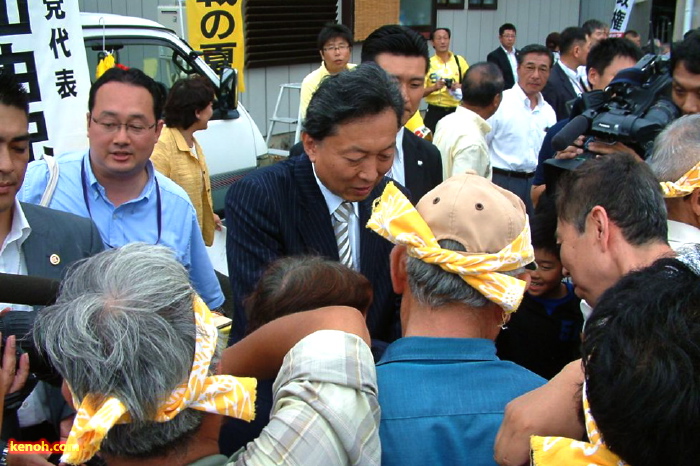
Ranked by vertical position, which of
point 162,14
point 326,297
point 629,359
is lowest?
point 326,297

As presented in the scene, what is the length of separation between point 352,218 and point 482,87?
2.25 meters

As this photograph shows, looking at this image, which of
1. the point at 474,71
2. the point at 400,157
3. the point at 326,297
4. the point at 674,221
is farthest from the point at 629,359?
the point at 474,71

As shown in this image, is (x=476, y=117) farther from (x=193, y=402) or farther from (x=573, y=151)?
(x=193, y=402)

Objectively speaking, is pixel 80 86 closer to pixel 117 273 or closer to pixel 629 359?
pixel 117 273

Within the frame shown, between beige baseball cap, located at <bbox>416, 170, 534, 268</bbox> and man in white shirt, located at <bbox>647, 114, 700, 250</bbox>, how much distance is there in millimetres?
718

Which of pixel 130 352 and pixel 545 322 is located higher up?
pixel 130 352

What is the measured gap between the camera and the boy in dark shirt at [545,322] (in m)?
2.22

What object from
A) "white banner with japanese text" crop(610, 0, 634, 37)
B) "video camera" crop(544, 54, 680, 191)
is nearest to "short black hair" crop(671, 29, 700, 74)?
"video camera" crop(544, 54, 680, 191)

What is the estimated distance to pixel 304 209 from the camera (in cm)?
204

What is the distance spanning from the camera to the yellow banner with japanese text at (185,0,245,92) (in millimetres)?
6109

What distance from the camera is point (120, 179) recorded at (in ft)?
8.23

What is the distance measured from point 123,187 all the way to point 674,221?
6.28 feet

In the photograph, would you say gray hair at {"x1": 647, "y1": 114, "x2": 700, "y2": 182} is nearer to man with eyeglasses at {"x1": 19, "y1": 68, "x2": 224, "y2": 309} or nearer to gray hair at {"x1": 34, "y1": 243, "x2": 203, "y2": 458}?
gray hair at {"x1": 34, "y1": 243, "x2": 203, "y2": 458}

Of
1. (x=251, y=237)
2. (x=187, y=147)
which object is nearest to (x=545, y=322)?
(x=251, y=237)
